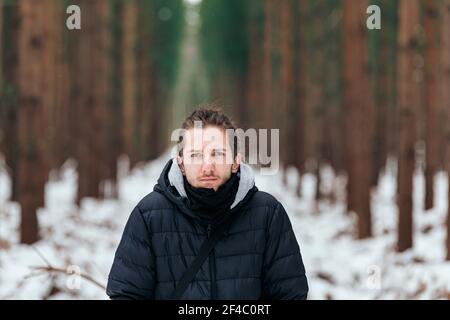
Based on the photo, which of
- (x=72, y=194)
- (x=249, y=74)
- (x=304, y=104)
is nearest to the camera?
(x=72, y=194)

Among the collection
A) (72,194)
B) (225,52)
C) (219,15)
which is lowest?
(72,194)

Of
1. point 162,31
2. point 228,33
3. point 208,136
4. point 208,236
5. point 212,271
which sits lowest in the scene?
point 212,271

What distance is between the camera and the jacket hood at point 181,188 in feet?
8.25

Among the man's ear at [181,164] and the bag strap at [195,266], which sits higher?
the man's ear at [181,164]

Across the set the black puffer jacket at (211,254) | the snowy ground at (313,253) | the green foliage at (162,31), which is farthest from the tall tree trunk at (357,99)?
the green foliage at (162,31)

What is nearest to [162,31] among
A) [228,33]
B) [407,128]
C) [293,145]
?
[228,33]

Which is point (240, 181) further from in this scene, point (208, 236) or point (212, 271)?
point (212, 271)

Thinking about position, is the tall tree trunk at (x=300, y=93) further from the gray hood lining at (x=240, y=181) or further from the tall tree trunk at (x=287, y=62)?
the gray hood lining at (x=240, y=181)

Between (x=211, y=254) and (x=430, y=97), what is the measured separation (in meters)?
8.38

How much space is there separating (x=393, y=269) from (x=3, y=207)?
671cm

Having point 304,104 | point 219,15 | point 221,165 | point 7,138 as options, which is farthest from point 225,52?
point 221,165

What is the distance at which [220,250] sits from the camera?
2502 millimetres

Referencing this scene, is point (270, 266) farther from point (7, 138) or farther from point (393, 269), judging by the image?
point (7, 138)

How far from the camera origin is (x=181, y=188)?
254 centimetres
